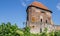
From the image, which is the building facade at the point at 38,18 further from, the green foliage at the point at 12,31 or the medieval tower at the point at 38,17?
the green foliage at the point at 12,31

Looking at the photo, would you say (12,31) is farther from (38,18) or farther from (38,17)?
(38,17)

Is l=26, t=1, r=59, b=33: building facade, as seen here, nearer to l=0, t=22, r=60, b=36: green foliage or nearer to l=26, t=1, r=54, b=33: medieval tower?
l=26, t=1, r=54, b=33: medieval tower

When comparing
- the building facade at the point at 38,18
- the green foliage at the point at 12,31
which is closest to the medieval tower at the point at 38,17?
the building facade at the point at 38,18

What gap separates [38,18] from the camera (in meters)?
Answer: 49.3

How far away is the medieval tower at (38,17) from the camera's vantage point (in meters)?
47.5

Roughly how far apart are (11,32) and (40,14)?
86.3ft

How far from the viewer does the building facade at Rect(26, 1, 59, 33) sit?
4746 centimetres

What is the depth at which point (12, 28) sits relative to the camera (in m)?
24.6

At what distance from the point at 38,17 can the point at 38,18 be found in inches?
9.5

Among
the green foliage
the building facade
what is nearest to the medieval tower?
the building facade

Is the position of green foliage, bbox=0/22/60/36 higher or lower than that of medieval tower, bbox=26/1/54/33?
lower

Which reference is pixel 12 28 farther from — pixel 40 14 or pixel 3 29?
pixel 40 14

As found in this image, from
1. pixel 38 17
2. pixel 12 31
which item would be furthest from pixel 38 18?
pixel 12 31

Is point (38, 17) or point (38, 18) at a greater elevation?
point (38, 17)
